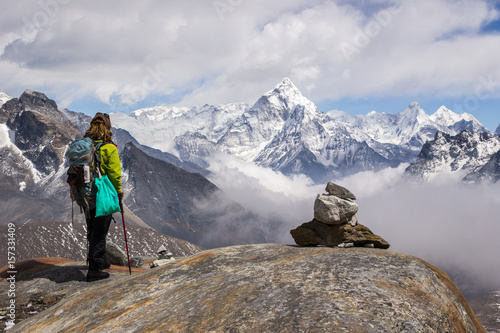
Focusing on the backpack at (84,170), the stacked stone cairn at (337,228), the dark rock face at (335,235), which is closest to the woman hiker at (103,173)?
the backpack at (84,170)

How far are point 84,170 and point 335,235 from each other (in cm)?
978

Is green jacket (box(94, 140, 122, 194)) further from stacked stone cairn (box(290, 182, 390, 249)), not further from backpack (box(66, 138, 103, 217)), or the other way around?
stacked stone cairn (box(290, 182, 390, 249))

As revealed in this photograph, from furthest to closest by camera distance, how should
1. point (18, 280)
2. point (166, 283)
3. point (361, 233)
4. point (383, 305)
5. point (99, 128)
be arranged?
point (18, 280) < point (99, 128) < point (361, 233) < point (166, 283) < point (383, 305)

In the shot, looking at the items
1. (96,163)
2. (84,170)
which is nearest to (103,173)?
(96,163)

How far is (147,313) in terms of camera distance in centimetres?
955

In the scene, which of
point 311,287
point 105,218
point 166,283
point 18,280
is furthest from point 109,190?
point 311,287

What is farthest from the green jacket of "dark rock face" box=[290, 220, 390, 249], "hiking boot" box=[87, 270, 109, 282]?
"dark rock face" box=[290, 220, 390, 249]

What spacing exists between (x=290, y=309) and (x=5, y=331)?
31.4 ft

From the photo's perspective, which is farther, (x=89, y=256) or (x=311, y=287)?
(x=89, y=256)

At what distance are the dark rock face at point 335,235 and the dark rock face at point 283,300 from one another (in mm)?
2750

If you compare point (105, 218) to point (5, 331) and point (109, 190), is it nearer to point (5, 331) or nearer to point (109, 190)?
point (109, 190)

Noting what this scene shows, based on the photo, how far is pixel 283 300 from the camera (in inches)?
322

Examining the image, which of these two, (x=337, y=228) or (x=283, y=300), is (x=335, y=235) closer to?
(x=337, y=228)

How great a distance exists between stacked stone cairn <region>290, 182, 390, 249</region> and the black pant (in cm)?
760
